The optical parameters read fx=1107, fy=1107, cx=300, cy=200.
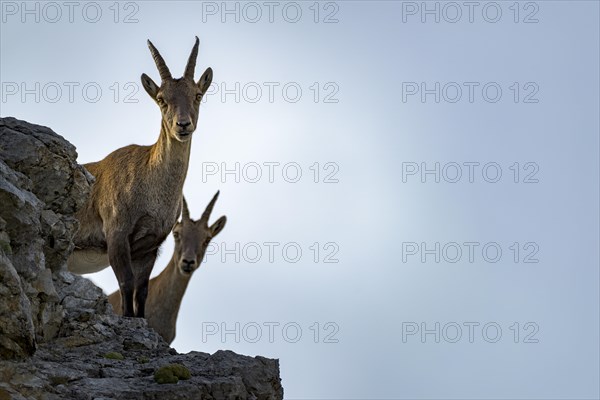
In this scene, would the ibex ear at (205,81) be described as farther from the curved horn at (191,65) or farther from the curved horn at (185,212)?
the curved horn at (185,212)

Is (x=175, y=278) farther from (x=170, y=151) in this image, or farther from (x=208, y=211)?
(x=170, y=151)

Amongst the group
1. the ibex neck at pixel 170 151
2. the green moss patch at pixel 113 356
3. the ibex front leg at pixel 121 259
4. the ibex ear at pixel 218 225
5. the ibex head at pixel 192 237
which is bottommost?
the green moss patch at pixel 113 356

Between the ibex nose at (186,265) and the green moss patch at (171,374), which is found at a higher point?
the ibex nose at (186,265)

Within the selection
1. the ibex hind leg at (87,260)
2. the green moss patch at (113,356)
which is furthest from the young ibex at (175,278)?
the green moss patch at (113,356)

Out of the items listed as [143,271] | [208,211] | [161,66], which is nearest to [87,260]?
[143,271]

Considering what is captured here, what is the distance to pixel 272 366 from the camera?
39.6 feet

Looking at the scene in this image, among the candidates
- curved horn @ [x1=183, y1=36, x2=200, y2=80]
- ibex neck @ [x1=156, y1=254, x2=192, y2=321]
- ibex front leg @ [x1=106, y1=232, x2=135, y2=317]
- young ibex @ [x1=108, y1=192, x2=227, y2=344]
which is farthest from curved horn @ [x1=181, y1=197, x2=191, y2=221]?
curved horn @ [x1=183, y1=36, x2=200, y2=80]

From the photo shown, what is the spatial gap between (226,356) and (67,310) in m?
2.30

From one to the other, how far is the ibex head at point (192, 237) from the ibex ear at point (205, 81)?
2.40 metres

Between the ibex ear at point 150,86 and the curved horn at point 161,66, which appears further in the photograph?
the curved horn at point 161,66

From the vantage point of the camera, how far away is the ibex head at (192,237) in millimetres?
19547

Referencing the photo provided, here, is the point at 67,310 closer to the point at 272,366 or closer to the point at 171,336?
the point at 272,366

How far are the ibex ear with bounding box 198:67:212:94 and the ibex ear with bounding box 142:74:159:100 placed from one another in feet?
2.55

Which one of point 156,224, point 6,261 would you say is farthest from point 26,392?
point 156,224
